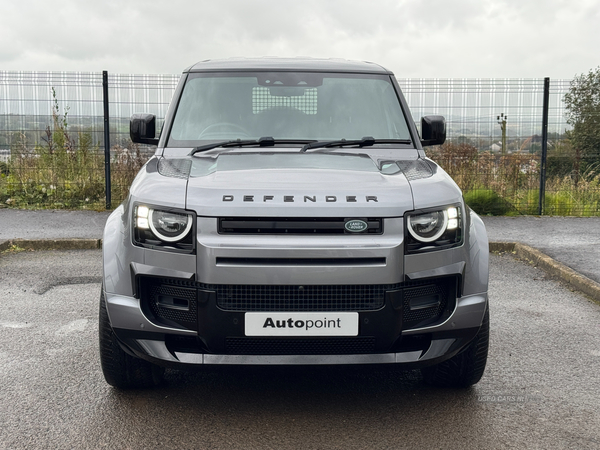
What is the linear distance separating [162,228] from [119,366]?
933 mm

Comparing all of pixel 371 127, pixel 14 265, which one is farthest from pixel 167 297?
pixel 14 265

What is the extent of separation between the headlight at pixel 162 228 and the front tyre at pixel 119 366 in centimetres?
47

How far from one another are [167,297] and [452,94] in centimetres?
954

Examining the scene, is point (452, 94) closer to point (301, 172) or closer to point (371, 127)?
point (371, 127)

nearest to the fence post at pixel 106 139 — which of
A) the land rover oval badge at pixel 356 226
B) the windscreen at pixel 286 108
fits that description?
the windscreen at pixel 286 108

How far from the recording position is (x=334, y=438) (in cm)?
333

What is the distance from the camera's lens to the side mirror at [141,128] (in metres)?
4.88

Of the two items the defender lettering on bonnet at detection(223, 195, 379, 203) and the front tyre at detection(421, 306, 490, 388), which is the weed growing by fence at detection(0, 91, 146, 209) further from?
the defender lettering on bonnet at detection(223, 195, 379, 203)

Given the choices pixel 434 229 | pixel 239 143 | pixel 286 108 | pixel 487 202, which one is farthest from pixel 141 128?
pixel 487 202

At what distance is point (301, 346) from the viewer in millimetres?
3293

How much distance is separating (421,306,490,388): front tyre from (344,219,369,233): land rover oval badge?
0.93 meters

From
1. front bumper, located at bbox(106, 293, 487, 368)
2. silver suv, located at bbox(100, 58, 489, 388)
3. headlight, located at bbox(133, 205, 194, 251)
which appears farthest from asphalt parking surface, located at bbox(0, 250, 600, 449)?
headlight, located at bbox(133, 205, 194, 251)

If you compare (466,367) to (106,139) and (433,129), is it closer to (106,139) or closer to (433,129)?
(433,129)

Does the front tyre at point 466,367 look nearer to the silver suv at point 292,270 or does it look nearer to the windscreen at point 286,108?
the silver suv at point 292,270
